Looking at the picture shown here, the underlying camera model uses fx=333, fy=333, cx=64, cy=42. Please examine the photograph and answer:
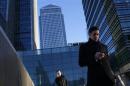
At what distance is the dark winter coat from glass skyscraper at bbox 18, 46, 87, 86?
64.3 metres

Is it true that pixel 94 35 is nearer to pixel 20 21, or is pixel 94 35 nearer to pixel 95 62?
pixel 95 62

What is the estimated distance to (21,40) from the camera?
140750mm

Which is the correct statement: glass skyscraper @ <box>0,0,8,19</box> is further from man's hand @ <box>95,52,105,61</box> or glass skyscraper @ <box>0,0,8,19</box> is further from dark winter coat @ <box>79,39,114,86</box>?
man's hand @ <box>95,52,105,61</box>

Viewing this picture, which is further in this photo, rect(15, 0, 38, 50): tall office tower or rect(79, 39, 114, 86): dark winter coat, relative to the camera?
rect(15, 0, 38, 50): tall office tower

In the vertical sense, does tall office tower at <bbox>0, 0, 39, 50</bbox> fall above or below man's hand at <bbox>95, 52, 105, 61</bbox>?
above

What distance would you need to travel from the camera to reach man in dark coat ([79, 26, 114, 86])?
176 inches

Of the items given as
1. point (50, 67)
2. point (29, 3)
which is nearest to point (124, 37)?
point (50, 67)

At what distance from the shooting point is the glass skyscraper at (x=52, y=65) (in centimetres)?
6925

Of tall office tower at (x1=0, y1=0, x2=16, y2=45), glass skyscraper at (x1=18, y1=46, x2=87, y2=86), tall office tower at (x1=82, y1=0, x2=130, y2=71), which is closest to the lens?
glass skyscraper at (x1=18, y1=46, x2=87, y2=86)

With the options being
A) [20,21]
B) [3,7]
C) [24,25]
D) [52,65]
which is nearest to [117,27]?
[52,65]

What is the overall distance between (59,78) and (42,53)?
60691mm

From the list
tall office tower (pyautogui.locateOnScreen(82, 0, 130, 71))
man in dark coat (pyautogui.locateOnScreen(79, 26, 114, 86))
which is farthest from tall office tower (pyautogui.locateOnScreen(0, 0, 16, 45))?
man in dark coat (pyautogui.locateOnScreen(79, 26, 114, 86))

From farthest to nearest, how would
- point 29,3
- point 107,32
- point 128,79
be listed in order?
1. point 29,3
2. point 107,32
3. point 128,79

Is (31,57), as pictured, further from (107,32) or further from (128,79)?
(128,79)
